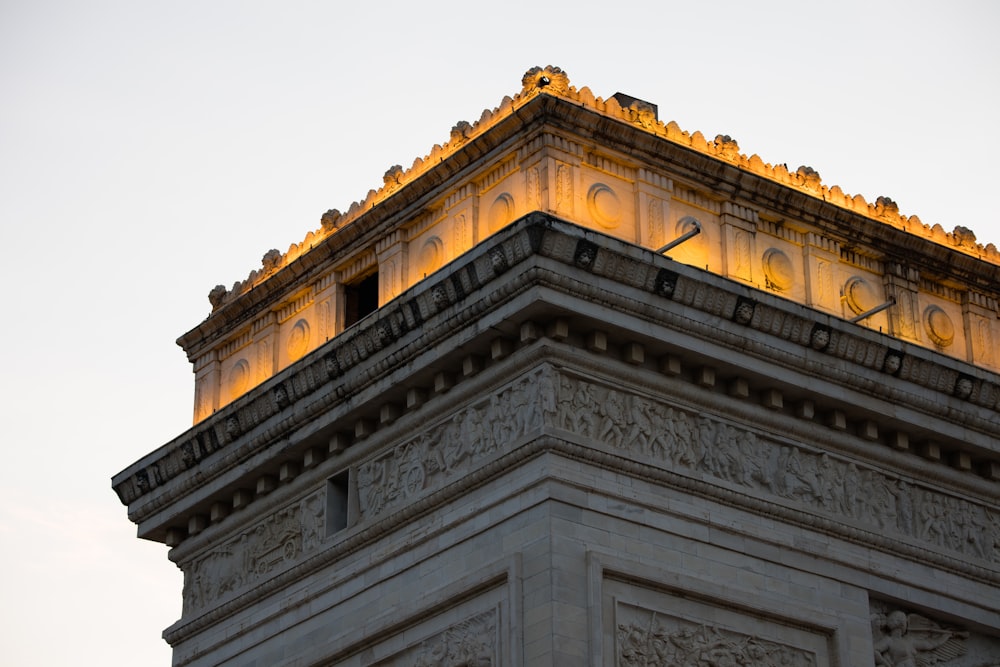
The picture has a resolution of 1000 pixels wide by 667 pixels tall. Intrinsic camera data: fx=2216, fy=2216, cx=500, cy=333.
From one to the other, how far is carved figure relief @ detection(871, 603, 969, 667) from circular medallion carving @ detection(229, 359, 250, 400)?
368 inches

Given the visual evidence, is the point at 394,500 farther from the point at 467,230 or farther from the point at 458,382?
the point at 467,230

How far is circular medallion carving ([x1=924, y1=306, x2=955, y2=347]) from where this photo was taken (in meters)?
30.0

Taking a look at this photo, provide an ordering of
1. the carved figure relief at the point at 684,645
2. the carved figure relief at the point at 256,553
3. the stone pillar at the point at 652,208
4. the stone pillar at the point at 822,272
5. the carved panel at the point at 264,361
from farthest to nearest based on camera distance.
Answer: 1. the carved panel at the point at 264,361
2. the stone pillar at the point at 822,272
3. the carved figure relief at the point at 256,553
4. the stone pillar at the point at 652,208
5. the carved figure relief at the point at 684,645

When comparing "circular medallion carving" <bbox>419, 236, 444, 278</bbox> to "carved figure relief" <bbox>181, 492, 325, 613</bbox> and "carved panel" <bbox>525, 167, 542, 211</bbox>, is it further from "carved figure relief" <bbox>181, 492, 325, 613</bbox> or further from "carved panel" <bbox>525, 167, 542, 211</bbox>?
"carved figure relief" <bbox>181, 492, 325, 613</bbox>

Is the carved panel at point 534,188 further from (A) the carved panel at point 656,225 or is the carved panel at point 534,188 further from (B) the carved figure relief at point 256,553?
(B) the carved figure relief at point 256,553

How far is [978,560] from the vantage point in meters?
28.5

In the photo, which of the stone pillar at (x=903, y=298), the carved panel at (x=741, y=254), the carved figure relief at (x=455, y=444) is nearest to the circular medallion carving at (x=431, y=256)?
the carved figure relief at (x=455, y=444)

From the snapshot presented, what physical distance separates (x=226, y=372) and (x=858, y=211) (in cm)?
916

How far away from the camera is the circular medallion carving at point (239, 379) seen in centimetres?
3098

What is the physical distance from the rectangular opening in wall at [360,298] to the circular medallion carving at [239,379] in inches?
83.9

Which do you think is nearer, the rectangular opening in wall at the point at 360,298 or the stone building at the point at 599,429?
the stone building at the point at 599,429

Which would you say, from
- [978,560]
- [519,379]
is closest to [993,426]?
[978,560]

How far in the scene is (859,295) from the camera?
1156 inches

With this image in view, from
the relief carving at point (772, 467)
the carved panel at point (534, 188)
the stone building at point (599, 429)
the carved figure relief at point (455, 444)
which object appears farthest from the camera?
the carved panel at point (534, 188)
